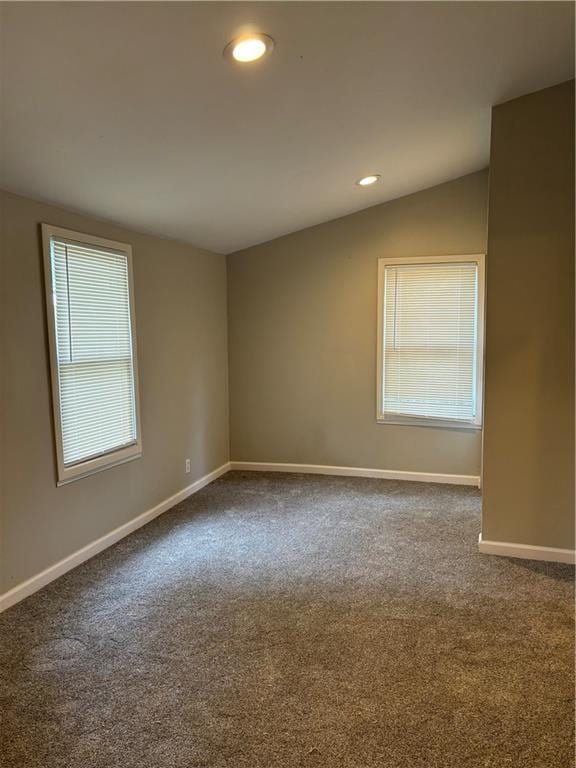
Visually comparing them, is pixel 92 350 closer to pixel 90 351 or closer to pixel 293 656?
pixel 90 351

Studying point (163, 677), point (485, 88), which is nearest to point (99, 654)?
point (163, 677)

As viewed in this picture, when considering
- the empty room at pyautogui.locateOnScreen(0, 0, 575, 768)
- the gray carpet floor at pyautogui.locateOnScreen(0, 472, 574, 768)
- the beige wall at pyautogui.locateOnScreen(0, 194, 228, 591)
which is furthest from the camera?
the beige wall at pyautogui.locateOnScreen(0, 194, 228, 591)

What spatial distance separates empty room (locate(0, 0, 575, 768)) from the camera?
71.3 inches

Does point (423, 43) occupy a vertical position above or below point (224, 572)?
above

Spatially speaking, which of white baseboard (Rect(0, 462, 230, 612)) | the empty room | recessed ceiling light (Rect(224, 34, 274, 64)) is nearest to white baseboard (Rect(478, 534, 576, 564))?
the empty room

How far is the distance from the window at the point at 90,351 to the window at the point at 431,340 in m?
2.34

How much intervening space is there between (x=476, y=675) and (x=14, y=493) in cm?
235

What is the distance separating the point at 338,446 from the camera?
4.93m

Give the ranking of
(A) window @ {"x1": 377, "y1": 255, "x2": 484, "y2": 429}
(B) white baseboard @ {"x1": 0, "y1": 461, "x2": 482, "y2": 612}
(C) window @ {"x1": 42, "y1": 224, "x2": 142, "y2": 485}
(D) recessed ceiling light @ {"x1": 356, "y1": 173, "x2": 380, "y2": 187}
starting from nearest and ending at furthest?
(B) white baseboard @ {"x1": 0, "y1": 461, "x2": 482, "y2": 612} < (C) window @ {"x1": 42, "y1": 224, "x2": 142, "y2": 485} < (D) recessed ceiling light @ {"x1": 356, "y1": 173, "x2": 380, "y2": 187} < (A) window @ {"x1": 377, "y1": 255, "x2": 484, "y2": 429}

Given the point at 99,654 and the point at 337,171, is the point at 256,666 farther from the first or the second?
the point at 337,171

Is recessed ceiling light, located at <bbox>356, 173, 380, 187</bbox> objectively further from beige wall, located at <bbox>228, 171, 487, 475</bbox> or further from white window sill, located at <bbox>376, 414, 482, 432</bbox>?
white window sill, located at <bbox>376, 414, 482, 432</bbox>

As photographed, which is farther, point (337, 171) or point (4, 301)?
point (337, 171)

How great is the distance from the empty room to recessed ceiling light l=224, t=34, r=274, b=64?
0.04 ft

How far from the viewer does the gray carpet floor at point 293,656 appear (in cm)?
170
